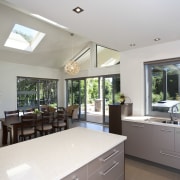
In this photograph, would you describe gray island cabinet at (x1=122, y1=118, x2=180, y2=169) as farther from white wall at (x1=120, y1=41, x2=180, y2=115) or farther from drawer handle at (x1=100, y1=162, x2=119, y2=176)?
drawer handle at (x1=100, y1=162, x2=119, y2=176)

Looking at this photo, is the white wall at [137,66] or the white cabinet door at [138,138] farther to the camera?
the white wall at [137,66]

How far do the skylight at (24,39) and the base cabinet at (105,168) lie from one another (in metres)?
5.08

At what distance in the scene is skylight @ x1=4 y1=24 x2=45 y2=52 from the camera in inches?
214

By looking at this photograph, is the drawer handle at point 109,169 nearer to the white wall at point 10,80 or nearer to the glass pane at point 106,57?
the glass pane at point 106,57

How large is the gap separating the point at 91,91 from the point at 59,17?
555 centimetres

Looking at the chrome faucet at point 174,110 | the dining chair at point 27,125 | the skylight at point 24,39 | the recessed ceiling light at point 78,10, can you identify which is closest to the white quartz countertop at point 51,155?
the recessed ceiling light at point 78,10

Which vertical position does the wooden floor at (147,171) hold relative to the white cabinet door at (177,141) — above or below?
below

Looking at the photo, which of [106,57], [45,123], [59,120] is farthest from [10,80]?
[106,57]

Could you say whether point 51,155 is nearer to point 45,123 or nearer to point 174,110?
point 174,110

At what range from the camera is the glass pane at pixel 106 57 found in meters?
6.27

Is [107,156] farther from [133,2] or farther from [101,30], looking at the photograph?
[101,30]

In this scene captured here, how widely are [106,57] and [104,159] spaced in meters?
5.67

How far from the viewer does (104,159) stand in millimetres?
1495

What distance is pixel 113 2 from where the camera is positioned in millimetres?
1980
